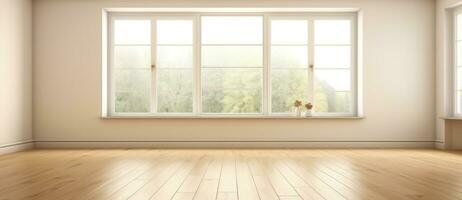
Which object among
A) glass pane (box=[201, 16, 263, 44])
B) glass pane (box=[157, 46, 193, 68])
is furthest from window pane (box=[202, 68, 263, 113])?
glass pane (box=[201, 16, 263, 44])

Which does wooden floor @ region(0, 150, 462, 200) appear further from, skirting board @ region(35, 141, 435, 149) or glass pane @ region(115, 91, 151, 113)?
glass pane @ region(115, 91, 151, 113)

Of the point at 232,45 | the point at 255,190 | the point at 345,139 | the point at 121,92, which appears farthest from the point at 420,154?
the point at 121,92

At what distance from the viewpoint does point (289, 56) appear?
778cm

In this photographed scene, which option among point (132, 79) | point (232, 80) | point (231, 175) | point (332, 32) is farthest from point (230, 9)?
point (231, 175)

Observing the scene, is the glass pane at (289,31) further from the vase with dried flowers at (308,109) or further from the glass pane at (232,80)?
the vase with dried flowers at (308,109)

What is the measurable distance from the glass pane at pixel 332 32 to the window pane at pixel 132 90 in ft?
8.94

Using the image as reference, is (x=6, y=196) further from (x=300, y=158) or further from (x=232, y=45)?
(x=232, y=45)

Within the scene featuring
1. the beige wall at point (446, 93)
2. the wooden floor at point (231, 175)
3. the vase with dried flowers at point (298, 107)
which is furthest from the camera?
the vase with dried flowers at point (298, 107)

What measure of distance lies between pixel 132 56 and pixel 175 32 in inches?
30.5

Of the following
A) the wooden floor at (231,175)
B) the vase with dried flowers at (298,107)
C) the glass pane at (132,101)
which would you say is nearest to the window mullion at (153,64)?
the glass pane at (132,101)

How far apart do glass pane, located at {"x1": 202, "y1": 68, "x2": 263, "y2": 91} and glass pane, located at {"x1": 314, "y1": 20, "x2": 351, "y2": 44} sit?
1075mm

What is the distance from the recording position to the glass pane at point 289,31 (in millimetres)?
7773

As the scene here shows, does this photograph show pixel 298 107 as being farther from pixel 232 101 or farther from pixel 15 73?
pixel 15 73

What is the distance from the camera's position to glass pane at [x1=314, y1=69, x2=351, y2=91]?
778 centimetres
